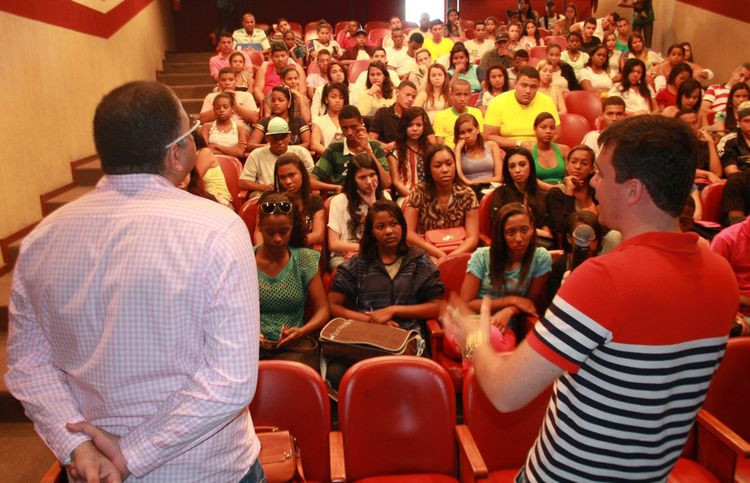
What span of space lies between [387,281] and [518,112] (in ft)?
9.82

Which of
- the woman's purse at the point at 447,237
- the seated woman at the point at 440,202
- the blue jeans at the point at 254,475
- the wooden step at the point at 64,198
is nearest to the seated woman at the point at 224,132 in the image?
the wooden step at the point at 64,198

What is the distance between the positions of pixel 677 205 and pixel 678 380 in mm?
322

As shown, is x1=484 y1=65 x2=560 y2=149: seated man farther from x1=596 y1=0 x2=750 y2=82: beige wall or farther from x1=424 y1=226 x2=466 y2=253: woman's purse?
x1=596 y1=0 x2=750 y2=82: beige wall

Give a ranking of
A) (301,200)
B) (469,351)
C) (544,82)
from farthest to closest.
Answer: (544,82), (301,200), (469,351)

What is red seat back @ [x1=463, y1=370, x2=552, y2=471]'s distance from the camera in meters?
2.18

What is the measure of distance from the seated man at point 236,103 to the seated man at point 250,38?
2.60 m

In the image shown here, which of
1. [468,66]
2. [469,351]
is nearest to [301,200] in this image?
[469,351]

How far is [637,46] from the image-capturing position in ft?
26.0

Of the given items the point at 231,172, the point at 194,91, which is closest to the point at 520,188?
the point at 231,172

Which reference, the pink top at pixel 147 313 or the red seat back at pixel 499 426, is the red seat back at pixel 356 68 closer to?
the red seat back at pixel 499 426

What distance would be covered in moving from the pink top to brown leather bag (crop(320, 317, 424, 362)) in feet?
4.78

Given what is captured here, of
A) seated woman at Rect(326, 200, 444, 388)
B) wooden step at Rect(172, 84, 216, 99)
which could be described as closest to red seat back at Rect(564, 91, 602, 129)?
seated woman at Rect(326, 200, 444, 388)

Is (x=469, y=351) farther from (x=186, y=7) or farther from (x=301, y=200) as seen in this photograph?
(x=186, y=7)

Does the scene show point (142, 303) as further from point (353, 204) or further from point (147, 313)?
point (353, 204)
